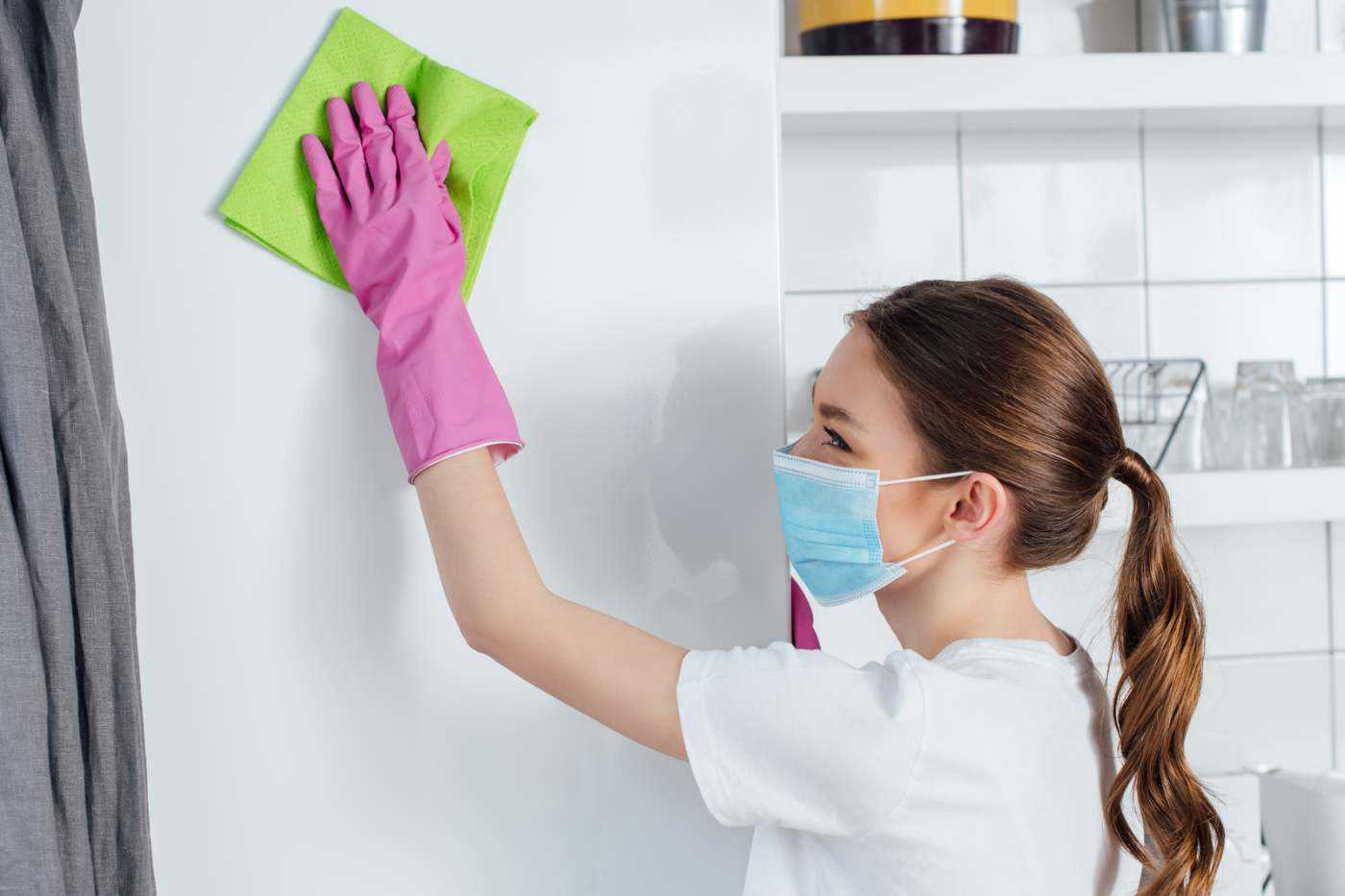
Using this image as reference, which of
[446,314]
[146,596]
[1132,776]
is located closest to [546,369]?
[446,314]

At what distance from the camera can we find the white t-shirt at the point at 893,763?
2.22 feet

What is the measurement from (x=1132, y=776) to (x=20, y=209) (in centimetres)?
76

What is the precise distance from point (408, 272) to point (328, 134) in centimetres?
12

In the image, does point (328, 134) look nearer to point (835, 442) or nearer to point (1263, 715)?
point (835, 442)

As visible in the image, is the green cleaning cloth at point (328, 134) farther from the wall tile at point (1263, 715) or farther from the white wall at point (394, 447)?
the wall tile at point (1263, 715)

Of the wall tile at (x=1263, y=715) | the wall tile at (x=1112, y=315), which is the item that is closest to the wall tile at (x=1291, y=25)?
the wall tile at (x=1112, y=315)

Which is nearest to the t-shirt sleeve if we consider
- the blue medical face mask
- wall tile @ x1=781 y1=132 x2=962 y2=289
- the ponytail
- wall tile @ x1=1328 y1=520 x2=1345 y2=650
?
the blue medical face mask

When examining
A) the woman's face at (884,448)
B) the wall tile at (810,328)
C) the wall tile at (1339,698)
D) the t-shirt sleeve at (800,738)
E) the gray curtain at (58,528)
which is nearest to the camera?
the gray curtain at (58,528)

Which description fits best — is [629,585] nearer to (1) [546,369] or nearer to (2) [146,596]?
(1) [546,369]

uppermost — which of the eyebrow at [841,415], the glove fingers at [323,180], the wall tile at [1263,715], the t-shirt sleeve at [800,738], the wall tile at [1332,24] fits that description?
the wall tile at [1332,24]

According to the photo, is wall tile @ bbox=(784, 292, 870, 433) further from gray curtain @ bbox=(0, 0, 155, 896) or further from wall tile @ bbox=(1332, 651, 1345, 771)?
gray curtain @ bbox=(0, 0, 155, 896)

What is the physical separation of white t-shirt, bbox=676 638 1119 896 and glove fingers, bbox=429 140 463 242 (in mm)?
299

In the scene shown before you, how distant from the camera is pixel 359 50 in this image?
711mm

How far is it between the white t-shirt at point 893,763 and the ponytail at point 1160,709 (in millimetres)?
87
